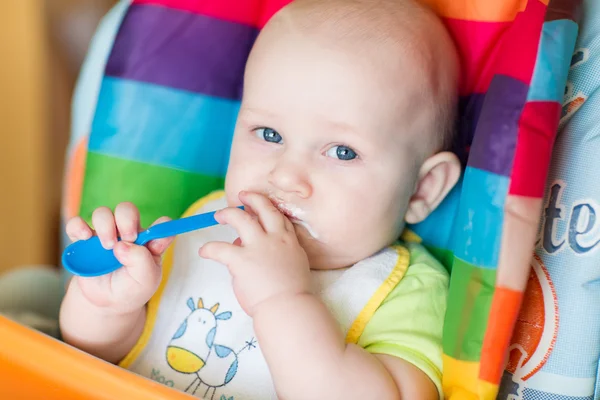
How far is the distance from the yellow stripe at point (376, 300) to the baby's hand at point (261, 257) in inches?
4.0

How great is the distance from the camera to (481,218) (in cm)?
72

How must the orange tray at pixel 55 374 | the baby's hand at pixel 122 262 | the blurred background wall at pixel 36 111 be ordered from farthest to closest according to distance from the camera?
the blurred background wall at pixel 36 111
the baby's hand at pixel 122 262
the orange tray at pixel 55 374

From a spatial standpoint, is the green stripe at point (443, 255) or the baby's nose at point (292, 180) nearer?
the baby's nose at point (292, 180)

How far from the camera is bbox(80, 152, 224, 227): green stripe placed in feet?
3.17

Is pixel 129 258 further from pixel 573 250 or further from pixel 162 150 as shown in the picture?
pixel 573 250

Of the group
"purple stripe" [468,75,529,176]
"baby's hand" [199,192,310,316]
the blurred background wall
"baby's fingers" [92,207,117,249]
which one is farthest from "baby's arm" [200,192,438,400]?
the blurred background wall

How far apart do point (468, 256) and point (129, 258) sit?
35 cm

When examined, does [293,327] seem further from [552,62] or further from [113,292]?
[552,62]

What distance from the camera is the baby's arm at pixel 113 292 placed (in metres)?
0.74

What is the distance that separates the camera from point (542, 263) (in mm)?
772

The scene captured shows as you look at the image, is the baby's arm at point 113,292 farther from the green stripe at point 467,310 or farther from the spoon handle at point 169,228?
the green stripe at point 467,310

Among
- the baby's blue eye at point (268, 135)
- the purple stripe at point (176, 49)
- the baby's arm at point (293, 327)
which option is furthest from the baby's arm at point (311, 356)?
the purple stripe at point (176, 49)

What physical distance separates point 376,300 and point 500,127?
245mm

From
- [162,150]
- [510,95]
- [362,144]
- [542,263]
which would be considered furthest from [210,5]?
[542,263]
